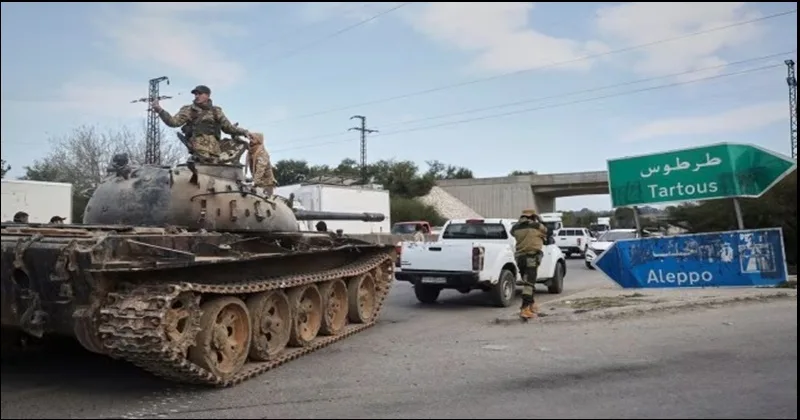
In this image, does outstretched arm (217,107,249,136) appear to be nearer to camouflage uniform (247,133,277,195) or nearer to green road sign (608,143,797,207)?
camouflage uniform (247,133,277,195)

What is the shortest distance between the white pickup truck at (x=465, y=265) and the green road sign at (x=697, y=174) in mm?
2310

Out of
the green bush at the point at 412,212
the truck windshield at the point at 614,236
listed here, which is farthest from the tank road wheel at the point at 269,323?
the green bush at the point at 412,212

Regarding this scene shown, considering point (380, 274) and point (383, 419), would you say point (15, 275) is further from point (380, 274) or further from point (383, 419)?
point (380, 274)

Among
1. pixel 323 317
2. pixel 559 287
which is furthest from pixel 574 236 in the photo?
pixel 323 317

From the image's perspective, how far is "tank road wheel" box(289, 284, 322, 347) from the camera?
841cm

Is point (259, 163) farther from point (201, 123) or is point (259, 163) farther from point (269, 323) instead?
point (269, 323)

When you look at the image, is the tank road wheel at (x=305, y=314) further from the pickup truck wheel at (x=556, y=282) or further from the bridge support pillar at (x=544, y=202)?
the bridge support pillar at (x=544, y=202)

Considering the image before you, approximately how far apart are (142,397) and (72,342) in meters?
1.20

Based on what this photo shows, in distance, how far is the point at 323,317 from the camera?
30.3 feet

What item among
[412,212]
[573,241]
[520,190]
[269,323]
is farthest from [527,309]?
[520,190]

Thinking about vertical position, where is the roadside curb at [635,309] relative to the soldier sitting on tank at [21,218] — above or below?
below

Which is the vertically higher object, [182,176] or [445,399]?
[182,176]

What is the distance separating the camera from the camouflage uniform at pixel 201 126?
8.34 metres

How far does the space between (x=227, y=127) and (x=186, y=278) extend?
2660 millimetres
